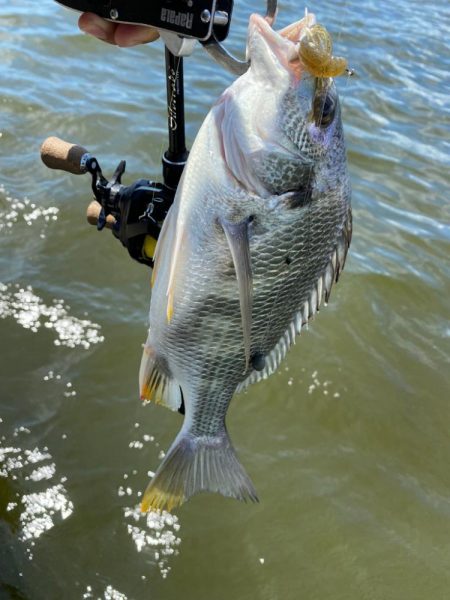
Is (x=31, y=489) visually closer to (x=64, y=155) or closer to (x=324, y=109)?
(x=64, y=155)

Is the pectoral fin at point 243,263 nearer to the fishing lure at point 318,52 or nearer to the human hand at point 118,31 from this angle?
the fishing lure at point 318,52

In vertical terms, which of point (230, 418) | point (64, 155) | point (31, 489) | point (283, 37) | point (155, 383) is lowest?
point (31, 489)

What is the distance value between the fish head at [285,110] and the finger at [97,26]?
21.0 inches

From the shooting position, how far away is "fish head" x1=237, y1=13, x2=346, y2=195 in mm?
1487

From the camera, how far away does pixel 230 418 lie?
344 cm

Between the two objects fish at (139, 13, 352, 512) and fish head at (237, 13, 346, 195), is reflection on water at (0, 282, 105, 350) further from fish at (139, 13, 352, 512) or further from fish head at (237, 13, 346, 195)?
fish head at (237, 13, 346, 195)

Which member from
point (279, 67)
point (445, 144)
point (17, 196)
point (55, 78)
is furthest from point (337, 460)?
point (55, 78)

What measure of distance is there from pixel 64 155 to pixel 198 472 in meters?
1.23

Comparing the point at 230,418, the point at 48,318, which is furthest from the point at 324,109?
the point at 48,318

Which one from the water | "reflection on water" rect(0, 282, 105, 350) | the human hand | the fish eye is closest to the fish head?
the fish eye

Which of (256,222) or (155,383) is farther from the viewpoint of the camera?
(155,383)

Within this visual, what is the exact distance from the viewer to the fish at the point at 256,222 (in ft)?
4.97

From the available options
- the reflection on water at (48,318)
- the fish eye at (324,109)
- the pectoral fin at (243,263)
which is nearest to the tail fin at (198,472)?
the pectoral fin at (243,263)

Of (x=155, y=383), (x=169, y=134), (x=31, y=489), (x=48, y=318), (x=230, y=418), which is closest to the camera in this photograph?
(x=155, y=383)
